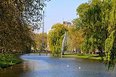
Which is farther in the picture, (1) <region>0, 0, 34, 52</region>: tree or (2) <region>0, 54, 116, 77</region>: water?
(2) <region>0, 54, 116, 77</region>: water

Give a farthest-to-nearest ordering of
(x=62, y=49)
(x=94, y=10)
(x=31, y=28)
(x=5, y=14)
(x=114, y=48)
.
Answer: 1. (x=62, y=49)
2. (x=94, y=10)
3. (x=114, y=48)
4. (x=31, y=28)
5. (x=5, y=14)

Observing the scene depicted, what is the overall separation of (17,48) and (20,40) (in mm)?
824

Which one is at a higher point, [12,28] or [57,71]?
[12,28]

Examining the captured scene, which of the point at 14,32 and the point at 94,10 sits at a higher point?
the point at 94,10

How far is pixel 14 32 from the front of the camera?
11.5 meters

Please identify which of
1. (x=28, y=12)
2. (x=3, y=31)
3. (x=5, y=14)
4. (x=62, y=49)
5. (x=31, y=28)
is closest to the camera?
(x=5, y=14)

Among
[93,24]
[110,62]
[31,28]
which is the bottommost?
[110,62]

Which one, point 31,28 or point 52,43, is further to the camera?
point 52,43

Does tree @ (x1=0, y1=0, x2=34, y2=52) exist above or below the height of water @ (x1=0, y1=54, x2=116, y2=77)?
above

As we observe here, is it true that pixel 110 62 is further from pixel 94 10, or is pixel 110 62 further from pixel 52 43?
pixel 52 43

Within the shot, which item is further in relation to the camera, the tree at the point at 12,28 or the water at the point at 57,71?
the water at the point at 57,71

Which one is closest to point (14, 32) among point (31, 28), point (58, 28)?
point (31, 28)

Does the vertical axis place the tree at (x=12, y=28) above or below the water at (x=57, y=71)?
above

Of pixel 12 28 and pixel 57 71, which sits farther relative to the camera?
pixel 57 71
